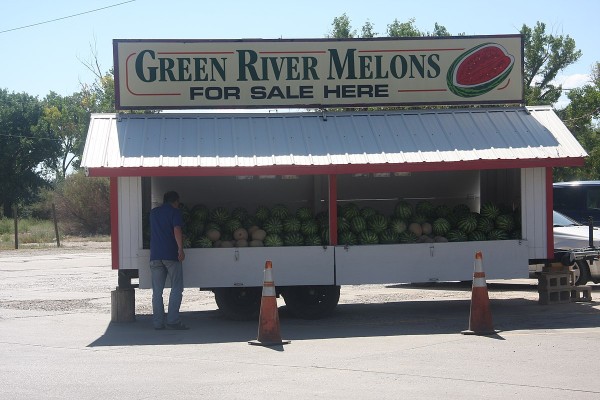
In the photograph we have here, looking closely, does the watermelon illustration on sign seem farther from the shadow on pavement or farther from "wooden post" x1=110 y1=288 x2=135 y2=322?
"wooden post" x1=110 y1=288 x2=135 y2=322

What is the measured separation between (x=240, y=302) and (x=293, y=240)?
131 cm

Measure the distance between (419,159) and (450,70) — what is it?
8.88 feet

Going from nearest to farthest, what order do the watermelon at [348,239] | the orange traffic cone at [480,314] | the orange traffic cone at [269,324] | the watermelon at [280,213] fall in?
the orange traffic cone at [269,324] → the orange traffic cone at [480,314] → the watermelon at [348,239] → the watermelon at [280,213]

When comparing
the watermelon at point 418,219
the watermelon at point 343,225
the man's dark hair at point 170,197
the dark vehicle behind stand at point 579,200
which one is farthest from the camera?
the dark vehicle behind stand at point 579,200

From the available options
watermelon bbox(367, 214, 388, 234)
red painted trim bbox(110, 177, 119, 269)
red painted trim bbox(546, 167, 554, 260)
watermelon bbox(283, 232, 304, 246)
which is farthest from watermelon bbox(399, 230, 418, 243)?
red painted trim bbox(110, 177, 119, 269)

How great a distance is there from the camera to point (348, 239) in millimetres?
14117

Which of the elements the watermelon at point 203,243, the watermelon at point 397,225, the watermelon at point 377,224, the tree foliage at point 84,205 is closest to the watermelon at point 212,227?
the watermelon at point 203,243

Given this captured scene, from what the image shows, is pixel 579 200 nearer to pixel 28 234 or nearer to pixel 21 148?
pixel 28 234

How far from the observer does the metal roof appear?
1373 cm

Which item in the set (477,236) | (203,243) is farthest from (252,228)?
(477,236)

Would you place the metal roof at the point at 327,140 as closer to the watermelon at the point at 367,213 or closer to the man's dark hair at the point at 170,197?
the man's dark hair at the point at 170,197

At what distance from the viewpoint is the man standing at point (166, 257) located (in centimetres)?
1320

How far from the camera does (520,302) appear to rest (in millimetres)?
15898

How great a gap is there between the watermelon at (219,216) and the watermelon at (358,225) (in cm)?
211
